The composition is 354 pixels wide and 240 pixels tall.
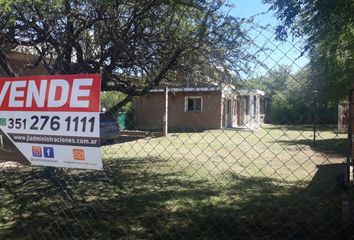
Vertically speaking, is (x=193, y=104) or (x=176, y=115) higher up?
(x=193, y=104)

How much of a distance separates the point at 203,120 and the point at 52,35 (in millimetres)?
21170

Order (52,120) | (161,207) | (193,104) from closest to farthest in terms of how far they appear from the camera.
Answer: (52,120) < (161,207) < (193,104)

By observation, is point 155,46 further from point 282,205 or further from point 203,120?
point 203,120

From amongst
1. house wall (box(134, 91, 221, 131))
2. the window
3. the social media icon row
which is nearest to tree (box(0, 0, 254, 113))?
the social media icon row

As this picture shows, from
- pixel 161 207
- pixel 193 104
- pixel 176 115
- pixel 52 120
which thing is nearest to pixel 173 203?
pixel 161 207

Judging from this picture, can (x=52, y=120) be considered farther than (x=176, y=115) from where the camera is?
No

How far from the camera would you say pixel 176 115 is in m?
29.3

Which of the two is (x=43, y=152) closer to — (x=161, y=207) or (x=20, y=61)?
(x=161, y=207)

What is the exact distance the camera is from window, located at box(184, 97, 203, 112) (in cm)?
2884

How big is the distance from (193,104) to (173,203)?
73.6ft

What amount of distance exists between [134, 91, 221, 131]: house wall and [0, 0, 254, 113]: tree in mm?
18885

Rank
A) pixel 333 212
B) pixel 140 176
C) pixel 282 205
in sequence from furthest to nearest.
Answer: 1. pixel 140 176
2. pixel 282 205
3. pixel 333 212

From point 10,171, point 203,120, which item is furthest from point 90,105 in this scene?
point 203,120

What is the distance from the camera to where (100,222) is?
557cm
